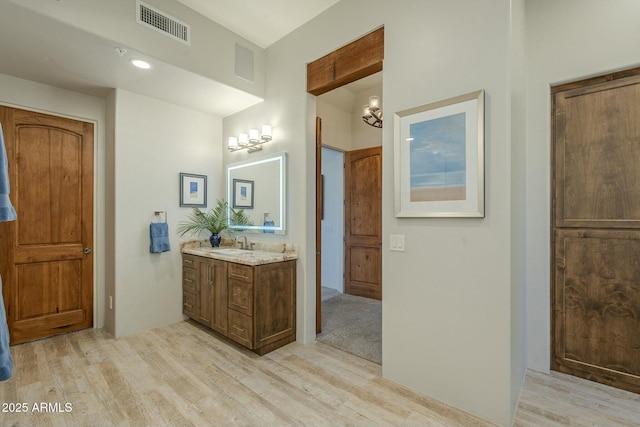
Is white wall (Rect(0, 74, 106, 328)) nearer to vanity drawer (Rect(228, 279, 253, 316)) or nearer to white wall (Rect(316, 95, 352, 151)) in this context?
vanity drawer (Rect(228, 279, 253, 316))

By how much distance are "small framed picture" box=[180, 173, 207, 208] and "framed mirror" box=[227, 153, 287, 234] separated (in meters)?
0.31

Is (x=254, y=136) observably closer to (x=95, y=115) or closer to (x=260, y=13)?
(x=260, y=13)

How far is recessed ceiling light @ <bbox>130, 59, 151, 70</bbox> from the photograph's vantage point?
104 inches

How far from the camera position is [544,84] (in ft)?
8.13

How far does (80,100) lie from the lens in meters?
3.31

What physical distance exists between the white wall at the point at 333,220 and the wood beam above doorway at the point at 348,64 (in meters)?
2.17

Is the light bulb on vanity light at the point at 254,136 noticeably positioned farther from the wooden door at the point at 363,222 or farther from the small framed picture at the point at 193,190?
the wooden door at the point at 363,222

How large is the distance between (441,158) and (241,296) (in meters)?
2.06

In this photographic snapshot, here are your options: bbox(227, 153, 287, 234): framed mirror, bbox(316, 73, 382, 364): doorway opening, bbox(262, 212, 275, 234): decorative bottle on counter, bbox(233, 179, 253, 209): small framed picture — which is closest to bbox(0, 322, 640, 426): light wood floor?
bbox(262, 212, 275, 234): decorative bottle on counter

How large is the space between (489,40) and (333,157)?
3.49 m

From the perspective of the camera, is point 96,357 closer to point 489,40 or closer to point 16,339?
point 16,339

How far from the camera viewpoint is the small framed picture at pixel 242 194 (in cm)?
367

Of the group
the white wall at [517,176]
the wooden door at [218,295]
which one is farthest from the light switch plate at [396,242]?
the wooden door at [218,295]

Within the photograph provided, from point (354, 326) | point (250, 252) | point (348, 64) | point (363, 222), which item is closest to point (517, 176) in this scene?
point (348, 64)
